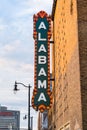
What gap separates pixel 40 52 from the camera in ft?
149

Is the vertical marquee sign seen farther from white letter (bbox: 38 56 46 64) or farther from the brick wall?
the brick wall

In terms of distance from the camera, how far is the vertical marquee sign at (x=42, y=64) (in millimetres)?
44156

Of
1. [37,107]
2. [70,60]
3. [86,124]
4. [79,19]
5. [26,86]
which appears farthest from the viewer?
[37,107]

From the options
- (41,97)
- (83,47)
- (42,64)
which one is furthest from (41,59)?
(83,47)

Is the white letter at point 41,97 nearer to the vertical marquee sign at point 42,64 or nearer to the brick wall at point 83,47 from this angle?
the vertical marquee sign at point 42,64

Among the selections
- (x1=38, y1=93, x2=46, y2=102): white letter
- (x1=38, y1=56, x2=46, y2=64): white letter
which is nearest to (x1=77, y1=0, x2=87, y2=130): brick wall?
(x1=38, y1=56, x2=46, y2=64): white letter

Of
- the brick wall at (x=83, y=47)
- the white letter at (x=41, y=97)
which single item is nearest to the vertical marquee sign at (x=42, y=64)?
the white letter at (x=41, y=97)

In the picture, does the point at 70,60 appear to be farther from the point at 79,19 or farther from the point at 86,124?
the point at 86,124

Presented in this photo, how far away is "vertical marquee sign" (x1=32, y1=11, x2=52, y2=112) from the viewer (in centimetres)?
4416

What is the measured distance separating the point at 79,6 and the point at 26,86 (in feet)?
44.1

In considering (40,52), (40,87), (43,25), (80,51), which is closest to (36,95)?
(40,87)

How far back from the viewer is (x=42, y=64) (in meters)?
45.0

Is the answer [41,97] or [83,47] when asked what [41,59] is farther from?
[83,47]

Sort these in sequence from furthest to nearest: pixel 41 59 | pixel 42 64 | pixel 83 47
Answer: pixel 41 59, pixel 42 64, pixel 83 47
